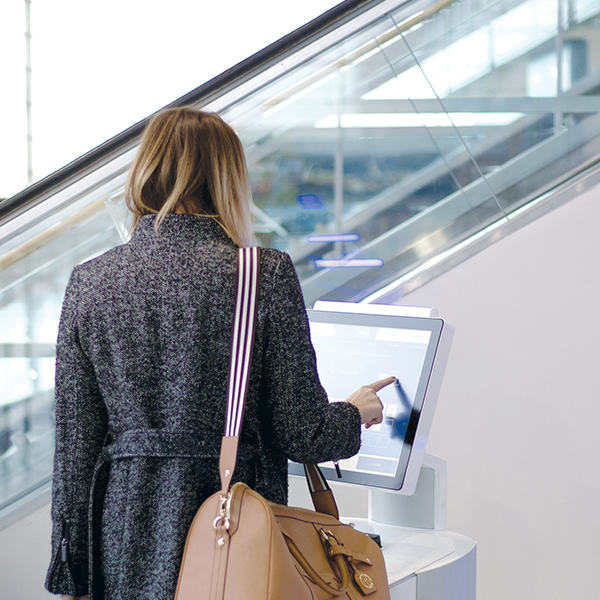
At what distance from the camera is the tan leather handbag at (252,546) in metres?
0.93

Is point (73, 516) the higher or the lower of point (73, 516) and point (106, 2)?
the lower

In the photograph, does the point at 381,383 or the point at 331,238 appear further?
the point at 331,238

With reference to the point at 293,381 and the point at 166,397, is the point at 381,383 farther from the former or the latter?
the point at 166,397

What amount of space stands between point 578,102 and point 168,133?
80.5 inches

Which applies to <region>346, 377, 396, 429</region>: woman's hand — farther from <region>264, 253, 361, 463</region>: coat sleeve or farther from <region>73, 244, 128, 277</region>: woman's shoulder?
<region>73, 244, 128, 277</region>: woman's shoulder

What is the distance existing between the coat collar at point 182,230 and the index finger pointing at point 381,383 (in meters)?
0.44

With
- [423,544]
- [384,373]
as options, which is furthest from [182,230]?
[423,544]

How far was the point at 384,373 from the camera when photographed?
1506 millimetres

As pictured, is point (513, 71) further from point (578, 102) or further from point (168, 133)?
point (168, 133)

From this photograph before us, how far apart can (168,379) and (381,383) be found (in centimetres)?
49

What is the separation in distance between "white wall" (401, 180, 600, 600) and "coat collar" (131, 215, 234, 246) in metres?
1.53

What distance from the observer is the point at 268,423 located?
3.61 ft

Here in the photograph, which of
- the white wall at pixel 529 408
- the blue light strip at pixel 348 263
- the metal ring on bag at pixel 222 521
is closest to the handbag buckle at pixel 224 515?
the metal ring on bag at pixel 222 521

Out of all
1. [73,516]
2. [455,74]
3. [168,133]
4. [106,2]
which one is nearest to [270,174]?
[455,74]
